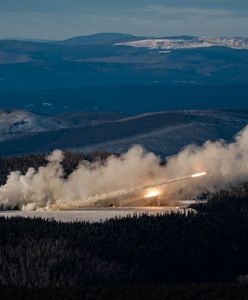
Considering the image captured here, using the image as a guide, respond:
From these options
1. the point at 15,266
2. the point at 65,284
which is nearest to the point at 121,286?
the point at 65,284

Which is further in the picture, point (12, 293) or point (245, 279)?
point (245, 279)

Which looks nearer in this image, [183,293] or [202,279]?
[183,293]

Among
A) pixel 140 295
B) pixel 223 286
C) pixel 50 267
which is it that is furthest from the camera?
pixel 50 267

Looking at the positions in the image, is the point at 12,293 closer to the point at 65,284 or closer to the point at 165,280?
the point at 65,284

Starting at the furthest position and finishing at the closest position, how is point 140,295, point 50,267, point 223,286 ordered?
point 50,267 < point 223,286 < point 140,295

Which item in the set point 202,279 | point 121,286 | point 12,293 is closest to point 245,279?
point 202,279

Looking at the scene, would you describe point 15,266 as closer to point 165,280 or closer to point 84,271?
point 84,271

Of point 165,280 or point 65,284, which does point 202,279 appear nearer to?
point 165,280

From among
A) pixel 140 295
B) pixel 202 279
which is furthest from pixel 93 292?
pixel 202 279
